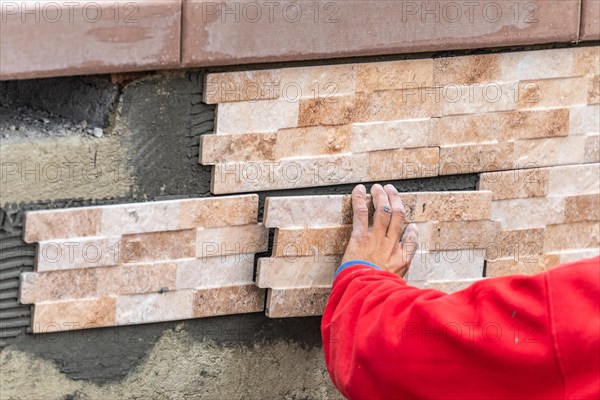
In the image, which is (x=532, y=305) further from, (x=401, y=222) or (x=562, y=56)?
(x=562, y=56)

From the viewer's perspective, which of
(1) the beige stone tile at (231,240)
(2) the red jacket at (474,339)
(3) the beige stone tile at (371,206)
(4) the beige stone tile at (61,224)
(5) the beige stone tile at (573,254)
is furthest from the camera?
(5) the beige stone tile at (573,254)

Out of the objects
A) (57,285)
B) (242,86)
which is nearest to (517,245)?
(242,86)

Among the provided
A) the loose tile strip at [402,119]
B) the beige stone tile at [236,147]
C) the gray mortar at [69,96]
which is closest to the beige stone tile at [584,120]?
the loose tile strip at [402,119]

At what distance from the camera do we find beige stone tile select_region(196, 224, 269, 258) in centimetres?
297

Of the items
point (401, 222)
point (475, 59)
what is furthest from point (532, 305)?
point (475, 59)

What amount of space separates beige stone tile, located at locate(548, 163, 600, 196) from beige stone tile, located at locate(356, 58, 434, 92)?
532 millimetres

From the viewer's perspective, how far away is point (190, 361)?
310 cm

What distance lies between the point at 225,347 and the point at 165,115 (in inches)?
27.8

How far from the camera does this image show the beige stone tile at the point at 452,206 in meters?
3.17

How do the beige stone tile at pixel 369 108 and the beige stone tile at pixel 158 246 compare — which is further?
the beige stone tile at pixel 369 108

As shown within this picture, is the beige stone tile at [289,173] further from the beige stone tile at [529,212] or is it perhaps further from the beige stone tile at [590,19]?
the beige stone tile at [590,19]

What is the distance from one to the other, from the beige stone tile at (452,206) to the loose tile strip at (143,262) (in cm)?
47

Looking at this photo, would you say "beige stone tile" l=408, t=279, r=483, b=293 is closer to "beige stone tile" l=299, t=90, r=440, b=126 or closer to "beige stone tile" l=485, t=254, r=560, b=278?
"beige stone tile" l=485, t=254, r=560, b=278

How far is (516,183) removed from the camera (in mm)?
3293
